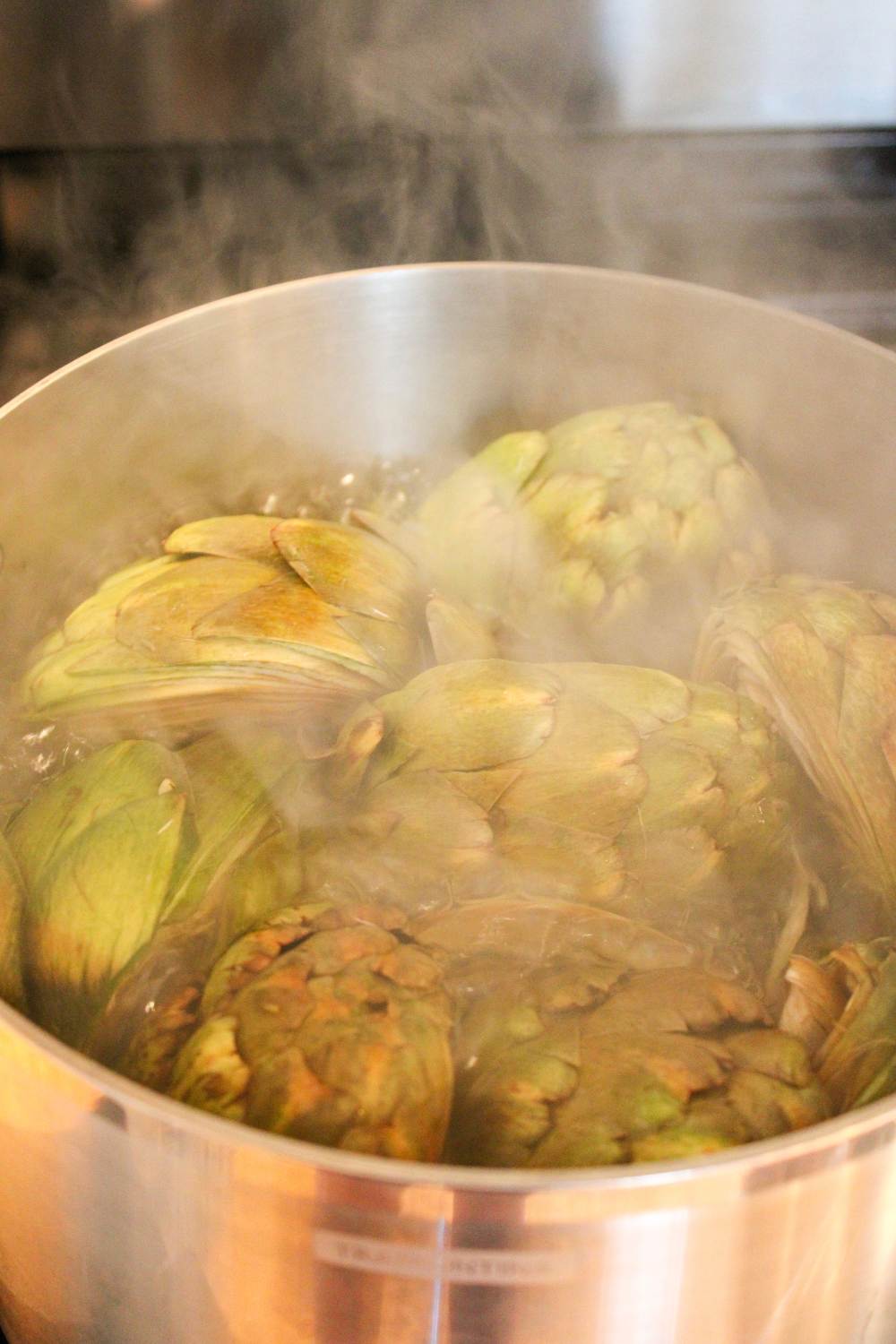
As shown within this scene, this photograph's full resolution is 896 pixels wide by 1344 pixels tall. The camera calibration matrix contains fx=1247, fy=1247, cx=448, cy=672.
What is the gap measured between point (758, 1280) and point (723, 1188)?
0.21ft

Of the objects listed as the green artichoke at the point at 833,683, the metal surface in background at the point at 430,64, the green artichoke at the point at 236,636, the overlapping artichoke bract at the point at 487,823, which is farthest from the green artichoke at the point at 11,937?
the metal surface in background at the point at 430,64

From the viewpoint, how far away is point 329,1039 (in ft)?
1.42

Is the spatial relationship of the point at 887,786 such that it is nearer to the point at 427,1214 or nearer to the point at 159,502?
the point at 427,1214

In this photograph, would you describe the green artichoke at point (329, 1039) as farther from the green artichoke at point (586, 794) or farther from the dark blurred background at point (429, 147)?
the dark blurred background at point (429, 147)

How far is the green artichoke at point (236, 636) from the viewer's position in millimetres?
634

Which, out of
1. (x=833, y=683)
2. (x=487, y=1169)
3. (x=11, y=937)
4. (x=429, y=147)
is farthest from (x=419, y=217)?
(x=487, y=1169)

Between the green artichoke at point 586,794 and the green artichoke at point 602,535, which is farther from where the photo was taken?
the green artichoke at point 602,535

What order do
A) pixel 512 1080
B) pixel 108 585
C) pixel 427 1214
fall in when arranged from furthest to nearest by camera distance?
pixel 108 585
pixel 512 1080
pixel 427 1214

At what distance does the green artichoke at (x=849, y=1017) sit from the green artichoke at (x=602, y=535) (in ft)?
0.75

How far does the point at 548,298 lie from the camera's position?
788 mm

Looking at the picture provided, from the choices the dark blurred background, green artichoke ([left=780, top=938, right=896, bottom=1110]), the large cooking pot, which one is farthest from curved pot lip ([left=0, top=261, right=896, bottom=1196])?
the dark blurred background

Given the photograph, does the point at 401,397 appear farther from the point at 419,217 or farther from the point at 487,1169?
the point at 487,1169

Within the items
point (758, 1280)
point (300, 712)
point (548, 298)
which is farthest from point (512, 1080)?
point (548, 298)

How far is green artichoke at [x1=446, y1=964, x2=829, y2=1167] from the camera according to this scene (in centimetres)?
42
